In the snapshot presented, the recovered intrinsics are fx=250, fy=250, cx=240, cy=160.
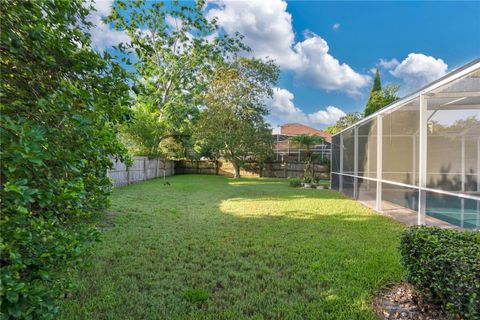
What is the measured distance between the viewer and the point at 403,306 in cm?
217

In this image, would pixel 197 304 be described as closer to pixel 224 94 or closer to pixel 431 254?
pixel 431 254

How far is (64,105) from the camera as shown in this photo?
113 centimetres

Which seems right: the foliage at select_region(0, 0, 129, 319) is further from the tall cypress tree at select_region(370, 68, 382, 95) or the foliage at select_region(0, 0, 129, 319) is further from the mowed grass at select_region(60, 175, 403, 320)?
the tall cypress tree at select_region(370, 68, 382, 95)

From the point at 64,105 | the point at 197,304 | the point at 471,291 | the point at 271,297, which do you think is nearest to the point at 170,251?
the point at 197,304

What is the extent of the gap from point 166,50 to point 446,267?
7.19 m

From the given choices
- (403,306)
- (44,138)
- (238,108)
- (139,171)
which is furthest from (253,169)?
(44,138)

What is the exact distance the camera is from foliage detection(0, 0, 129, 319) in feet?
3.01

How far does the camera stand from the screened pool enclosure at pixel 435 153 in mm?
3967

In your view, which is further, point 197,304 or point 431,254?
point 197,304

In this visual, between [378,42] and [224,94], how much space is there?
27.8ft

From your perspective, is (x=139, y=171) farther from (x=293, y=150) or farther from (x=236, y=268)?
(x=236, y=268)

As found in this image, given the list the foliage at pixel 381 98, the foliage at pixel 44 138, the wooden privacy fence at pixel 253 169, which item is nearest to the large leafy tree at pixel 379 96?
the foliage at pixel 381 98

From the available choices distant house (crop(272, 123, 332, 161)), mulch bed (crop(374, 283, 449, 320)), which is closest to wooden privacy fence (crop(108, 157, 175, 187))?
distant house (crop(272, 123, 332, 161))

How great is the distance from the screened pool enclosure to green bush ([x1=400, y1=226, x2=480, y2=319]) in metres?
1.94
